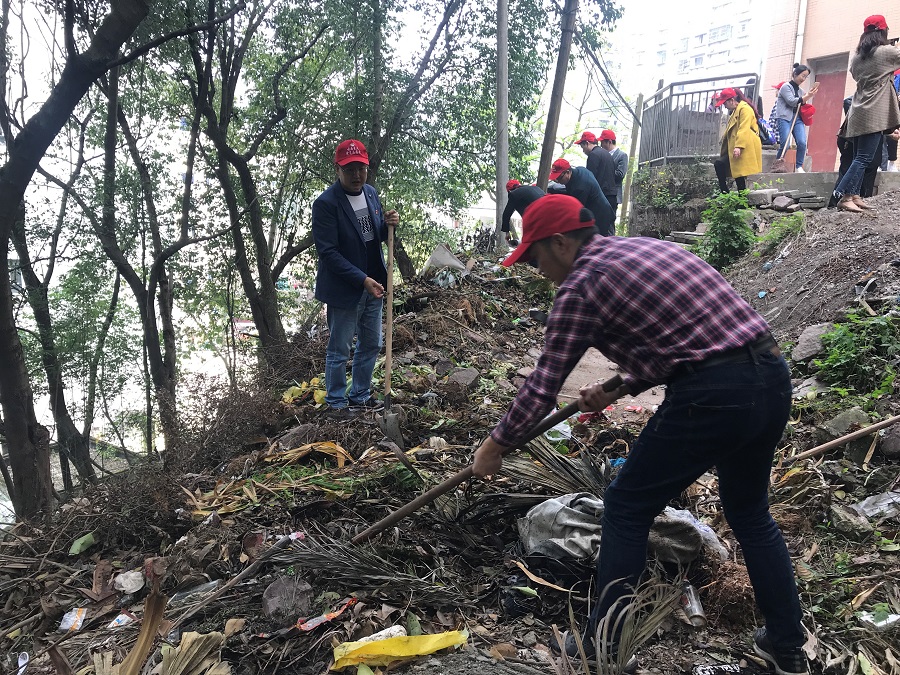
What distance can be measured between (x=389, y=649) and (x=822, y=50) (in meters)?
20.9

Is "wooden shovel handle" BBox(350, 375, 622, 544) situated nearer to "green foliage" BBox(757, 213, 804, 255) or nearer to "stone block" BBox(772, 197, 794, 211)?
"green foliage" BBox(757, 213, 804, 255)

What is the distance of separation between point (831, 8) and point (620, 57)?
20014 mm

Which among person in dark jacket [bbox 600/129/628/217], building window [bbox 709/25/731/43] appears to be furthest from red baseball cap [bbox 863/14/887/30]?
building window [bbox 709/25/731/43]

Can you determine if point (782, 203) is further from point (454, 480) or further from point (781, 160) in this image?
point (454, 480)

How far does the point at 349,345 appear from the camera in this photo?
193 inches

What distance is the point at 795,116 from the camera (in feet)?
31.3

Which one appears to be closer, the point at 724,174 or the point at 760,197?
the point at 760,197

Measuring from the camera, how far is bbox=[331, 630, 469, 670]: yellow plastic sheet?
237cm

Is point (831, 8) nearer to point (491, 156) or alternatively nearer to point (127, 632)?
point (491, 156)

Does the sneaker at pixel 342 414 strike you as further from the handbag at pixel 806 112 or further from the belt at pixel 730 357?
the handbag at pixel 806 112

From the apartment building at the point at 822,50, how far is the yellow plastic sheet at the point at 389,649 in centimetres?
1898

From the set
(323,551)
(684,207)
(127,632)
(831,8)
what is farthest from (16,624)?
(831,8)

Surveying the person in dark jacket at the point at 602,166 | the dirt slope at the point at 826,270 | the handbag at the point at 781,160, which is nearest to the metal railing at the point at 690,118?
the handbag at the point at 781,160

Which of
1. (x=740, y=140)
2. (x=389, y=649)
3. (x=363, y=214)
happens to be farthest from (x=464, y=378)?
(x=740, y=140)
